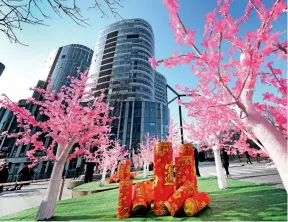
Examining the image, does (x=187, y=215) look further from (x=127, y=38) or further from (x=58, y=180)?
(x=127, y=38)

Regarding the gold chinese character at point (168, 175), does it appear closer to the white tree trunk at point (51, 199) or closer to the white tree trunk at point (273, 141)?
the white tree trunk at point (273, 141)

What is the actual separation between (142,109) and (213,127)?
4664 cm

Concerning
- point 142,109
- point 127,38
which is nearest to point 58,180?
point 142,109

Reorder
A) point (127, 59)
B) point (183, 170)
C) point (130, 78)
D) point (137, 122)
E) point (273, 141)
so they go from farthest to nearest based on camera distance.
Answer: point (127, 59) → point (130, 78) → point (137, 122) → point (183, 170) → point (273, 141)

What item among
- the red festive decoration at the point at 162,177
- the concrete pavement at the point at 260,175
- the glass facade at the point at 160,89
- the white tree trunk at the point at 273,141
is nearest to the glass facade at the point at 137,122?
the glass facade at the point at 160,89

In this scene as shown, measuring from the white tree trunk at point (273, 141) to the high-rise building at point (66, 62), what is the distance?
6895cm

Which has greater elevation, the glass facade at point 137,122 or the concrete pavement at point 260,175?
the glass facade at point 137,122

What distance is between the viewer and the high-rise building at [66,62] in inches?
2537

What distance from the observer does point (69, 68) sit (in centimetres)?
6619

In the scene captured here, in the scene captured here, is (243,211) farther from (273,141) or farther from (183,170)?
(273,141)

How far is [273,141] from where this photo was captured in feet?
7.40

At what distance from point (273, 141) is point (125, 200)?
3.45 meters

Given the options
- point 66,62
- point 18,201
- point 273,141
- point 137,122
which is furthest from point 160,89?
point 273,141

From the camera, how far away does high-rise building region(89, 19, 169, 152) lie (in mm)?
51219
